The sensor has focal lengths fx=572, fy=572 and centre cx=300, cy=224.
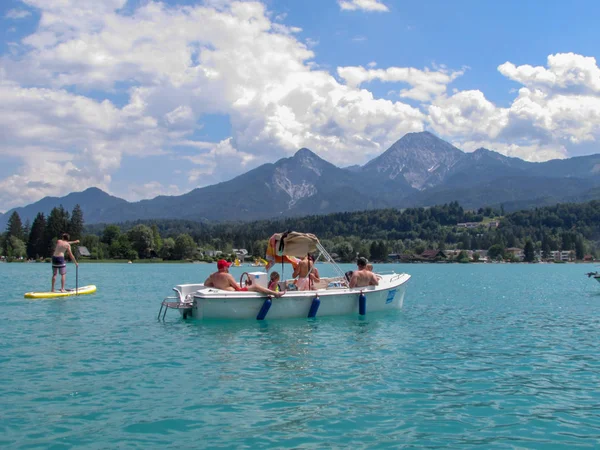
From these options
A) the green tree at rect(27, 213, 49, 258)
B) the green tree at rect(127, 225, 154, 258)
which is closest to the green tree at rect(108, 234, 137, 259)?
the green tree at rect(127, 225, 154, 258)

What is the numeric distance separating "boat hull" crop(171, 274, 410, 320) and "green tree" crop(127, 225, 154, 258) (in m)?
141

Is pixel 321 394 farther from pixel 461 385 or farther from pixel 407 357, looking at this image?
pixel 407 357

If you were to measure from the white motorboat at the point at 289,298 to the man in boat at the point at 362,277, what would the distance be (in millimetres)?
339

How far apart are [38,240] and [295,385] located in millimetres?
137813

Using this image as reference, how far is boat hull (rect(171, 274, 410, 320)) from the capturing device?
790 inches

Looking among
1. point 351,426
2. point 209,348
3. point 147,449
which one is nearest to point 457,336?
point 209,348

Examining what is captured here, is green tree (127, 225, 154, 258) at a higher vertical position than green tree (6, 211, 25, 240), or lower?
lower

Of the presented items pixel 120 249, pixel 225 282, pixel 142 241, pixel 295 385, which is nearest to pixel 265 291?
pixel 225 282

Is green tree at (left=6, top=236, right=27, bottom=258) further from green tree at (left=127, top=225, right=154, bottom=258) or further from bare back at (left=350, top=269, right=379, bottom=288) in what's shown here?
bare back at (left=350, top=269, right=379, bottom=288)

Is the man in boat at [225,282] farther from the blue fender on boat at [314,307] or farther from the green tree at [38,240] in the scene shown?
the green tree at [38,240]

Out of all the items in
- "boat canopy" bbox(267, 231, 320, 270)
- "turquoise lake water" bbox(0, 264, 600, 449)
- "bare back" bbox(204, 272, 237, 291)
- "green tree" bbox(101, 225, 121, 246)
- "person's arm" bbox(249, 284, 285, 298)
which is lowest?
"turquoise lake water" bbox(0, 264, 600, 449)

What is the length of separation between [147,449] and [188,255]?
162787 millimetres

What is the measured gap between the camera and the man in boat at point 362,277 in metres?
23.8

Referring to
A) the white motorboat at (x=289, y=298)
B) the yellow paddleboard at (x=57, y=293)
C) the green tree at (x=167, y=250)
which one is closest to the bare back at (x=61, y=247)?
the yellow paddleboard at (x=57, y=293)
